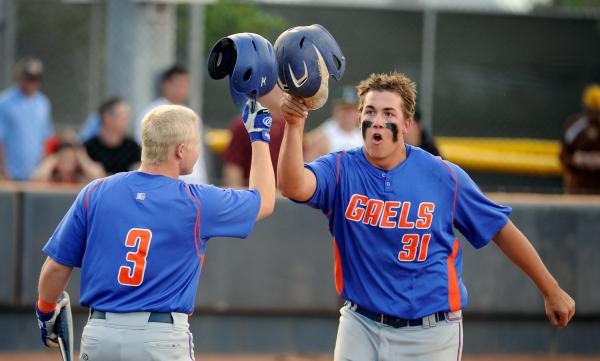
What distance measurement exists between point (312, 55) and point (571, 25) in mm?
8736

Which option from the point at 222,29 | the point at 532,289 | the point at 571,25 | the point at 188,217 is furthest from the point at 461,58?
the point at 188,217

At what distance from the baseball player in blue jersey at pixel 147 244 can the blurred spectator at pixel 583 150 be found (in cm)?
658

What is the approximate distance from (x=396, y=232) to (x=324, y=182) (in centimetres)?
42

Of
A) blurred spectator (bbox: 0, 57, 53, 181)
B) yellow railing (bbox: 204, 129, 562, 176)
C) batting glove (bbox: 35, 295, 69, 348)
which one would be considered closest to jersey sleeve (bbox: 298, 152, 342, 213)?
batting glove (bbox: 35, 295, 69, 348)

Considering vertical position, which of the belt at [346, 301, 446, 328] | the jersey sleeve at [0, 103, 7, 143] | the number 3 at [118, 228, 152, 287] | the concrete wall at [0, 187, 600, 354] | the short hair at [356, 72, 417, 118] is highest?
the short hair at [356, 72, 417, 118]

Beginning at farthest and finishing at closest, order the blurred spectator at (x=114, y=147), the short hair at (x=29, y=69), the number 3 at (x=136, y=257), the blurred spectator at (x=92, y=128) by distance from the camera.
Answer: the short hair at (x=29, y=69)
the blurred spectator at (x=92, y=128)
the blurred spectator at (x=114, y=147)
the number 3 at (x=136, y=257)

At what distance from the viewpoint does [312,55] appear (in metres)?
4.59

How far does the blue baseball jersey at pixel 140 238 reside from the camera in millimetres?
4254

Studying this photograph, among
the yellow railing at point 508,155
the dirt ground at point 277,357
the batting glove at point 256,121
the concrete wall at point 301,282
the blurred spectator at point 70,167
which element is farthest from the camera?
the yellow railing at point 508,155

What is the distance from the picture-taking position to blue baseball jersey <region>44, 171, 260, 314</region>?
14.0 feet

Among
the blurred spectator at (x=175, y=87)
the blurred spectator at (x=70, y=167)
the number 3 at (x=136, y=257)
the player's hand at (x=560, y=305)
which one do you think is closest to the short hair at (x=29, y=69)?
the blurred spectator at (x=70, y=167)

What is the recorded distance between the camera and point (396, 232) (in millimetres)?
4793

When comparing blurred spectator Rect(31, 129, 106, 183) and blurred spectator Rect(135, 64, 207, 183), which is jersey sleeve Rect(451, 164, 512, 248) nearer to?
blurred spectator Rect(135, 64, 207, 183)

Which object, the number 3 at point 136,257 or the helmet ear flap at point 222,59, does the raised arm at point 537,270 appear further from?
the number 3 at point 136,257
